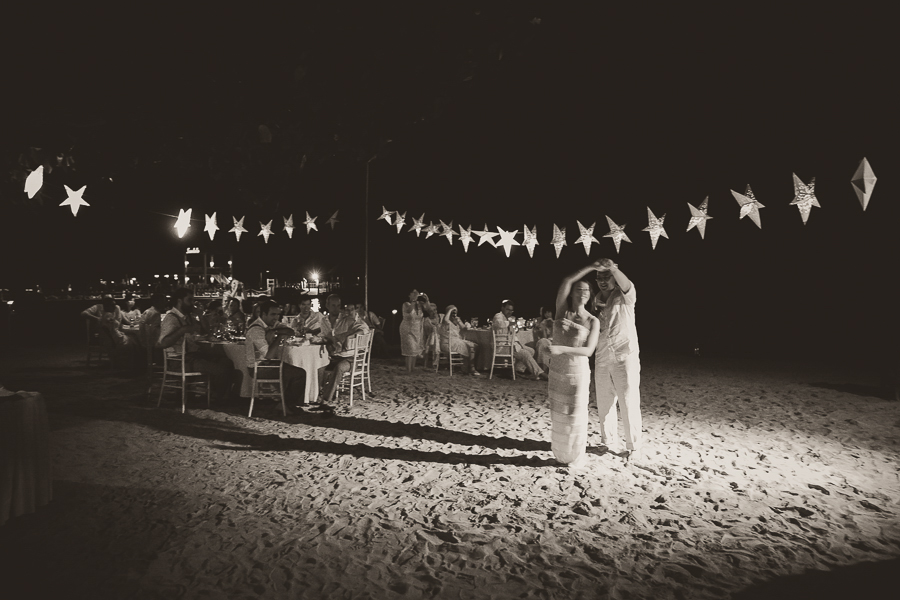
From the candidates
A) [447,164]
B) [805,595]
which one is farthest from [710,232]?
[805,595]

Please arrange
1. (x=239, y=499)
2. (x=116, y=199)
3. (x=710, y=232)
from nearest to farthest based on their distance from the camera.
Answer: (x=239, y=499) < (x=116, y=199) < (x=710, y=232)

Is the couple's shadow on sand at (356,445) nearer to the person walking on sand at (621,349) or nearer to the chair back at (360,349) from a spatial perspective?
the person walking on sand at (621,349)

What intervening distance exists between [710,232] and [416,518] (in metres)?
14.6

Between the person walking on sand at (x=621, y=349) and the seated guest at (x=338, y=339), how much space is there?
3597 mm

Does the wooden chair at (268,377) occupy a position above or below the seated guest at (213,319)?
below

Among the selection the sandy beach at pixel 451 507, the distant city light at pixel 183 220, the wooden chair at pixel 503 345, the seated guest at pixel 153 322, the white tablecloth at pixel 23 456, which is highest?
the distant city light at pixel 183 220

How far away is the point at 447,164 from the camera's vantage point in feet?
56.9

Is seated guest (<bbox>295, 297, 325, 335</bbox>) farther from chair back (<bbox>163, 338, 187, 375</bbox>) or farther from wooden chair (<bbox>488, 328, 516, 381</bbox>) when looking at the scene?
wooden chair (<bbox>488, 328, 516, 381</bbox>)

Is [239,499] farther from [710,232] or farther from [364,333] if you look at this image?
[710,232]

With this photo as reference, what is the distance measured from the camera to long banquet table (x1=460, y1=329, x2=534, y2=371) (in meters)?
10.2

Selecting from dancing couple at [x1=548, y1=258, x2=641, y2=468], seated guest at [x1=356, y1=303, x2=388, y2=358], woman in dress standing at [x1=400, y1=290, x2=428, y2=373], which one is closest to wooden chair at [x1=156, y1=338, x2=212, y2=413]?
woman in dress standing at [x1=400, y1=290, x2=428, y2=373]

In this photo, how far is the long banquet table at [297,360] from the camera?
7.10m

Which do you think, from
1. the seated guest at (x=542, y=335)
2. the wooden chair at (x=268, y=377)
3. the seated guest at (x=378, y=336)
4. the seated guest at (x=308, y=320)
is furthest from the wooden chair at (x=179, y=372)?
the seated guest at (x=542, y=335)

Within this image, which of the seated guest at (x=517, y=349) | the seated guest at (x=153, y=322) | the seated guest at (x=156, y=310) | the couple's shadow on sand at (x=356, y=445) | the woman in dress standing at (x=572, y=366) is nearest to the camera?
the woman in dress standing at (x=572, y=366)
